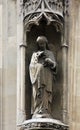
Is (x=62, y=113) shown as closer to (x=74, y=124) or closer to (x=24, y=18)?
(x=74, y=124)

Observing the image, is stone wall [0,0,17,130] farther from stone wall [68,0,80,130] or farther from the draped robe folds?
stone wall [68,0,80,130]

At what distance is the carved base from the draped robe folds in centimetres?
18

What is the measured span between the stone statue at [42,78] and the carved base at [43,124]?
11 cm

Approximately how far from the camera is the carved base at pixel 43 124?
15.8 metres

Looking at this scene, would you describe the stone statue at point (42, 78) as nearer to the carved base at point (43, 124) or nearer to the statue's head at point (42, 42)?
the statue's head at point (42, 42)

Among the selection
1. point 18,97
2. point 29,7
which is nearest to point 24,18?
point 29,7

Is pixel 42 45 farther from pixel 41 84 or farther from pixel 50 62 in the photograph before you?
pixel 41 84

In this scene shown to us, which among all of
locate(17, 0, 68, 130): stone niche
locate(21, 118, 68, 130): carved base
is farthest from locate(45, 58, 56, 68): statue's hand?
locate(21, 118, 68, 130): carved base

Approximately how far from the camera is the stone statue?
16016 millimetres

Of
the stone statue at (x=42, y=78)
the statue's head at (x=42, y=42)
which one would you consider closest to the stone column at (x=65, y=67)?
the stone statue at (x=42, y=78)

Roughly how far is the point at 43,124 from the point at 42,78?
67 centimetres

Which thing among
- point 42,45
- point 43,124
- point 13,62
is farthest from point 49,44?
point 43,124

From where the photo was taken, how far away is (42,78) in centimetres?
1605

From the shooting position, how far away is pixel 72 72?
16.4 meters
